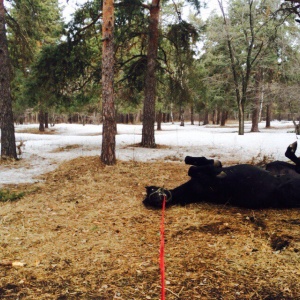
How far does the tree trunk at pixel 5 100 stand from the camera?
27.9 feet

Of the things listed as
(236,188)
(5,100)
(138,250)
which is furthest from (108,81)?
(138,250)

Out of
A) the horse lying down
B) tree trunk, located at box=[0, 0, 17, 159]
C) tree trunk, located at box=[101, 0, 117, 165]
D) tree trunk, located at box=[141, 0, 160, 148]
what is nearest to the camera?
the horse lying down

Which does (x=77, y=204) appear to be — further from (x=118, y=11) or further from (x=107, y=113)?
(x=118, y=11)

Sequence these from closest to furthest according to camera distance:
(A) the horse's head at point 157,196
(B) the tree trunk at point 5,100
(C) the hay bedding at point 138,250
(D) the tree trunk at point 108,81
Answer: (C) the hay bedding at point 138,250 < (A) the horse's head at point 157,196 < (D) the tree trunk at point 108,81 < (B) the tree trunk at point 5,100

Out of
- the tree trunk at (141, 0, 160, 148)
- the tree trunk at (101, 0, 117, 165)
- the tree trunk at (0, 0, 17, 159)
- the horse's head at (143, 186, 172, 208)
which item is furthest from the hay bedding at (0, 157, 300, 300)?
the tree trunk at (141, 0, 160, 148)

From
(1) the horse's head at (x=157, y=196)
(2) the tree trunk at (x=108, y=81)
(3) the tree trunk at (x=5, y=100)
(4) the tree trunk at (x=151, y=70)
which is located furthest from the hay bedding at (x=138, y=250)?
(4) the tree trunk at (x=151, y=70)

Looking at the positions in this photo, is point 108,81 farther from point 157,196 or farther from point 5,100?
point 157,196

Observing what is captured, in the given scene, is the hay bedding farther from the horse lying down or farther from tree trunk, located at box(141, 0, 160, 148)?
tree trunk, located at box(141, 0, 160, 148)

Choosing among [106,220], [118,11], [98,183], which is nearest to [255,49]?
[118,11]

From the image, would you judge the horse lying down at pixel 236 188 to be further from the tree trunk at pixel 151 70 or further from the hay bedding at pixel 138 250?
the tree trunk at pixel 151 70

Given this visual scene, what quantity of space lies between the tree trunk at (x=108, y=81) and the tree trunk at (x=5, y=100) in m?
3.39

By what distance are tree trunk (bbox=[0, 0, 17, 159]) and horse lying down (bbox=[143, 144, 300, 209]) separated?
651cm

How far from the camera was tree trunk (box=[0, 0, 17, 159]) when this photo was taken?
8.50 metres

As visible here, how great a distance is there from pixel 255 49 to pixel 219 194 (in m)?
22.0
